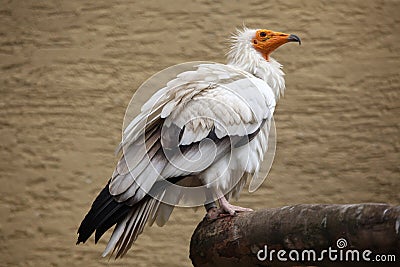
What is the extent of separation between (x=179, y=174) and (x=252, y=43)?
831 mm

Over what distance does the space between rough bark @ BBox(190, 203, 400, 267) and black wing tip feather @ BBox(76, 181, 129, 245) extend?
307mm

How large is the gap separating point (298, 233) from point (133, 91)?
2.42 metres

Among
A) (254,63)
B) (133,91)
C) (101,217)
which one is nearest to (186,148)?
(101,217)

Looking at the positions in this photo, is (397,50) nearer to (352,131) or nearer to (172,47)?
(352,131)

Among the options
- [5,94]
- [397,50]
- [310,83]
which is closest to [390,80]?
[397,50]

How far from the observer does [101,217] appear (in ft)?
8.08

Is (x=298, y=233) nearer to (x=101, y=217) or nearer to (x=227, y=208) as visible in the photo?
(x=227, y=208)

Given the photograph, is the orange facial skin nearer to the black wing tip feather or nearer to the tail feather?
the tail feather

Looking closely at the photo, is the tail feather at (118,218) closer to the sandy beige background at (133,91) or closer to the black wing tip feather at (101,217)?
the black wing tip feather at (101,217)

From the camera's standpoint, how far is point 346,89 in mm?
4324

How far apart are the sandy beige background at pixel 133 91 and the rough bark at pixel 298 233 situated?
168 centimetres

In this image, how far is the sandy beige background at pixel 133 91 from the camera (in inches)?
163

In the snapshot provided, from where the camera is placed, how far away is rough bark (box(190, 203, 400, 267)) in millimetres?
1722

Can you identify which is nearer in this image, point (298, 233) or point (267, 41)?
point (298, 233)
